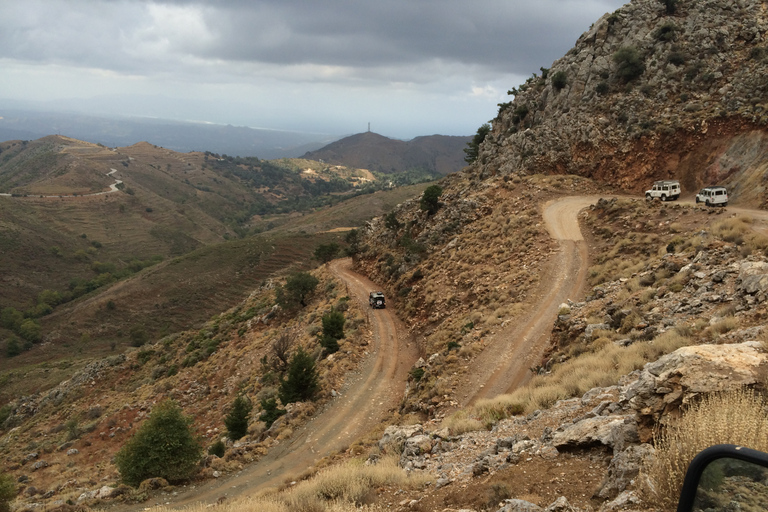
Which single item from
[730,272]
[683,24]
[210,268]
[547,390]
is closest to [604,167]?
[683,24]

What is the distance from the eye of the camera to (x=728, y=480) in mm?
3033

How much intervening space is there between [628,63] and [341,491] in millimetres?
41938

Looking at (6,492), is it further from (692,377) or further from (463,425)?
(692,377)

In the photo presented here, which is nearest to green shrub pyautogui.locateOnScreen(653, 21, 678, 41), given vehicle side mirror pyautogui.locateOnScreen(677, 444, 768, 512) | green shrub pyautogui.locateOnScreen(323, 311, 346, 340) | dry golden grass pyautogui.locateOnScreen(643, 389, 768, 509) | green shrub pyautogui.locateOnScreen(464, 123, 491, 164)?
green shrub pyautogui.locateOnScreen(464, 123, 491, 164)

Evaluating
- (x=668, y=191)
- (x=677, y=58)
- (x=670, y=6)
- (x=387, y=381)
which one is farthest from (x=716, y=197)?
(x=670, y=6)

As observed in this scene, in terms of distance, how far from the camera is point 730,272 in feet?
42.2

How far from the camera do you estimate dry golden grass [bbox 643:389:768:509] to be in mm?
4277

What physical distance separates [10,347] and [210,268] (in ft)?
113

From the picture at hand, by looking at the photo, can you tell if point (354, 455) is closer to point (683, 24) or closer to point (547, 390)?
point (547, 390)

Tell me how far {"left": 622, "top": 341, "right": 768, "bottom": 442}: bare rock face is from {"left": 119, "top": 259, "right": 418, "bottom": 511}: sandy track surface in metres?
10.4

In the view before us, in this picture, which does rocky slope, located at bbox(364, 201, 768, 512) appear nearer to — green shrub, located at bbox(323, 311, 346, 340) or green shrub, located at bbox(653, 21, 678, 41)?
green shrub, located at bbox(323, 311, 346, 340)

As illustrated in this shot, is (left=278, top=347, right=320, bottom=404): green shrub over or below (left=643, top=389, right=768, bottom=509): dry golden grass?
below

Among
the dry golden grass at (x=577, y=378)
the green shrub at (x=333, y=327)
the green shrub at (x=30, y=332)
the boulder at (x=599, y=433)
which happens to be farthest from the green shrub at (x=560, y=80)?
the green shrub at (x=30, y=332)

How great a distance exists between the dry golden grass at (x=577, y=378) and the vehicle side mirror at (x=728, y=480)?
24.8 feet
